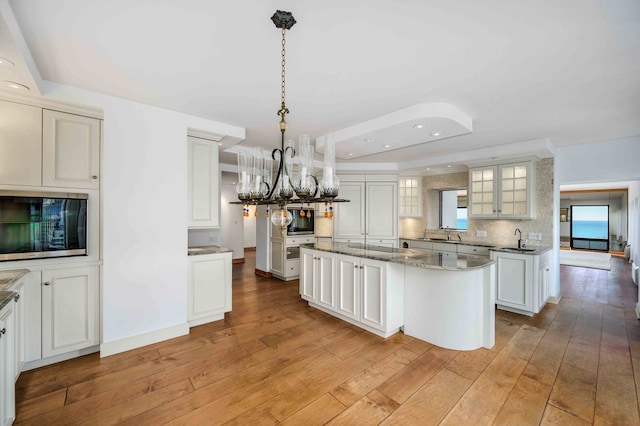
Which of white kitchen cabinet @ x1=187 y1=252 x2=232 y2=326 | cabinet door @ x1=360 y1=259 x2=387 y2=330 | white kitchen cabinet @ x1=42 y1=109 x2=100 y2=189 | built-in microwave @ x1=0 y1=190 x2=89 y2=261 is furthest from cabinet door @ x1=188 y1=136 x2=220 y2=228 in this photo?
cabinet door @ x1=360 y1=259 x2=387 y2=330

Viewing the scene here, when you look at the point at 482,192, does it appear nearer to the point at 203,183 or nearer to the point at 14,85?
the point at 203,183

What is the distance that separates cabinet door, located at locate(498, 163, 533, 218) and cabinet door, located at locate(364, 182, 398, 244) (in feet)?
6.11

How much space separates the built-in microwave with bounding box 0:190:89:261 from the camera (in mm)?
2264

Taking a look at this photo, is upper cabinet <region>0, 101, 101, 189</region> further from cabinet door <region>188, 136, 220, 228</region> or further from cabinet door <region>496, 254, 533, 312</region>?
cabinet door <region>496, 254, 533, 312</region>

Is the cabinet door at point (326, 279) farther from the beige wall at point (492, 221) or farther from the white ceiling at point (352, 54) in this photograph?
the beige wall at point (492, 221)

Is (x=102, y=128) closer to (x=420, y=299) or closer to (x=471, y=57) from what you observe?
(x=471, y=57)

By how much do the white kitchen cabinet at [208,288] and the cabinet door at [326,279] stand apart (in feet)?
3.97

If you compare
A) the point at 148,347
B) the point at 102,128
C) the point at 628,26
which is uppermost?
the point at 628,26

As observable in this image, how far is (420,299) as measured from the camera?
9.89ft

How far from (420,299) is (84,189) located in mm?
3598

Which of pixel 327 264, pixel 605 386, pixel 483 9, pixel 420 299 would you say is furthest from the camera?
pixel 327 264

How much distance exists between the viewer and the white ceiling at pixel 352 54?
155 cm

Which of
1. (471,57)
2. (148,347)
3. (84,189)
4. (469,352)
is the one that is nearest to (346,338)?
(469,352)

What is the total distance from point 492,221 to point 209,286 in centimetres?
482
